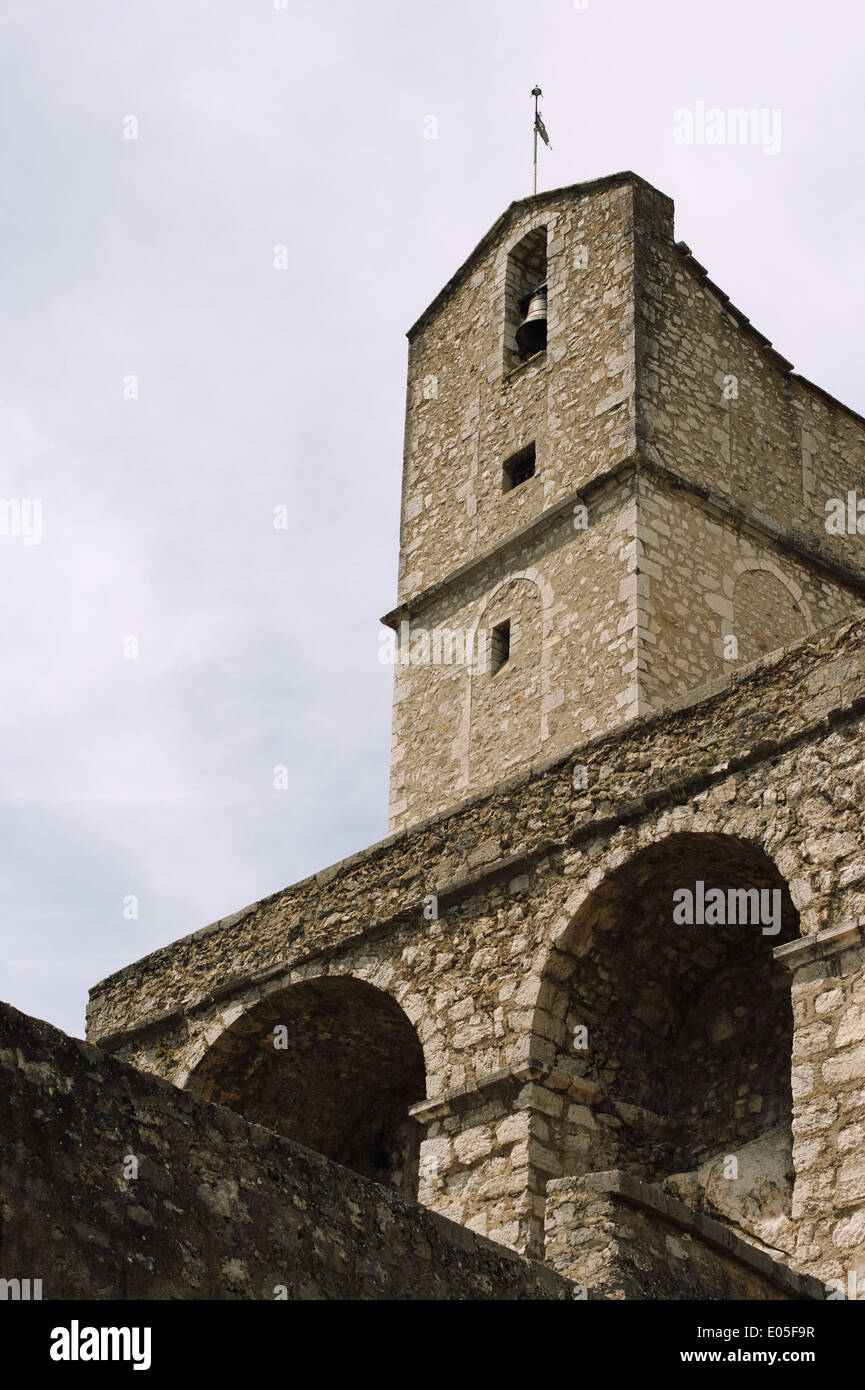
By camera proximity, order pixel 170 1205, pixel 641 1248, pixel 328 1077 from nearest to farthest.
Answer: pixel 170 1205
pixel 641 1248
pixel 328 1077

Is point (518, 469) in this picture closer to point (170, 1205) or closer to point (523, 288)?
point (523, 288)

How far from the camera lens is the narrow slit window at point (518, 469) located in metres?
16.8

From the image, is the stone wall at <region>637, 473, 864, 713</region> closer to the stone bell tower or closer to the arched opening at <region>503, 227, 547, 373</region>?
the stone bell tower

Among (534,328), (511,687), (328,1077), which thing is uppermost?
(534,328)

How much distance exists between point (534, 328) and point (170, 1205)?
1405cm

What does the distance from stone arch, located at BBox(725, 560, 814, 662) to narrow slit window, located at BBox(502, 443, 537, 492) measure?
2410mm

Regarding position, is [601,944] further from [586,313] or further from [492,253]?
[492,253]

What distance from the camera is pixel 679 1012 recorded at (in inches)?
385

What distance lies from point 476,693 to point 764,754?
7276 millimetres

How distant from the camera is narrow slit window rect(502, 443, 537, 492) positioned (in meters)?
16.8

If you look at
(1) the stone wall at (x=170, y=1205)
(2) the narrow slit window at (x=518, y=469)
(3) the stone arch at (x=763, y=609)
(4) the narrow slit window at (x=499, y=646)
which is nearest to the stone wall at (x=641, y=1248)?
(1) the stone wall at (x=170, y=1205)

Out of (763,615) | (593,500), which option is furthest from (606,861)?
(593,500)

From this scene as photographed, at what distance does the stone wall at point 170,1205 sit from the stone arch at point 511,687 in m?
9.56

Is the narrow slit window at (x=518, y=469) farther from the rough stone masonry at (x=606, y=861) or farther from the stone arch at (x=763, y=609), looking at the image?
the stone arch at (x=763, y=609)
